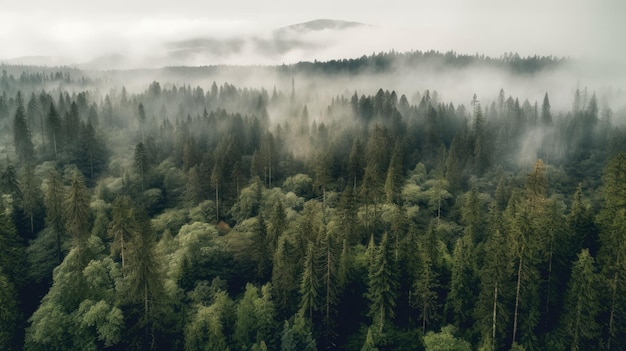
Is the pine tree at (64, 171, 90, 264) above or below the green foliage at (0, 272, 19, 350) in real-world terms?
above

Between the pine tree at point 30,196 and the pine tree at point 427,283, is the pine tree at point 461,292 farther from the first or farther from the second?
the pine tree at point 30,196

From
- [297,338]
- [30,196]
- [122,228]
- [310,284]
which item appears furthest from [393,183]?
Result: [30,196]

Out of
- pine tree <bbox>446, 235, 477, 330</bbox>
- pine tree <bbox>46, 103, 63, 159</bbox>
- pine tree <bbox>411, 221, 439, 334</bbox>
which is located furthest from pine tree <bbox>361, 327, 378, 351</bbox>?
pine tree <bbox>46, 103, 63, 159</bbox>

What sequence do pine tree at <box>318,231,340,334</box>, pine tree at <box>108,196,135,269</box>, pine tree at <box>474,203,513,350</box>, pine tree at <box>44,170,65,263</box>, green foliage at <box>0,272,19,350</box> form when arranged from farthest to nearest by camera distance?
pine tree at <box>44,170,65,263</box> < pine tree at <box>318,231,340,334</box> < pine tree at <box>108,196,135,269</box> < green foliage at <box>0,272,19,350</box> < pine tree at <box>474,203,513,350</box>

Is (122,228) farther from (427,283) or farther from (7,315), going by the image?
(427,283)

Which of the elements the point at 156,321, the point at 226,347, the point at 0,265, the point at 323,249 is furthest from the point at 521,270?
the point at 0,265

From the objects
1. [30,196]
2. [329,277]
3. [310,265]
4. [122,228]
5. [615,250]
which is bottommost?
[329,277]

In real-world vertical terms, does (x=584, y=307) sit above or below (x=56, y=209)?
below

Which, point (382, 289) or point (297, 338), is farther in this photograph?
point (382, 289)

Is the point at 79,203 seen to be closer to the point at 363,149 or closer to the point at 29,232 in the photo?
the point at 29,232

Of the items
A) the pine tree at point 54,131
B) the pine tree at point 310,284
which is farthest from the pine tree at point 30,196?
the pine tree at point 310,284

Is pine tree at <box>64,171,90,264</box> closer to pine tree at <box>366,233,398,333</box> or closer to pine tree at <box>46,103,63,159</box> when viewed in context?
pine tree at <box>366,233,398,333</box>
